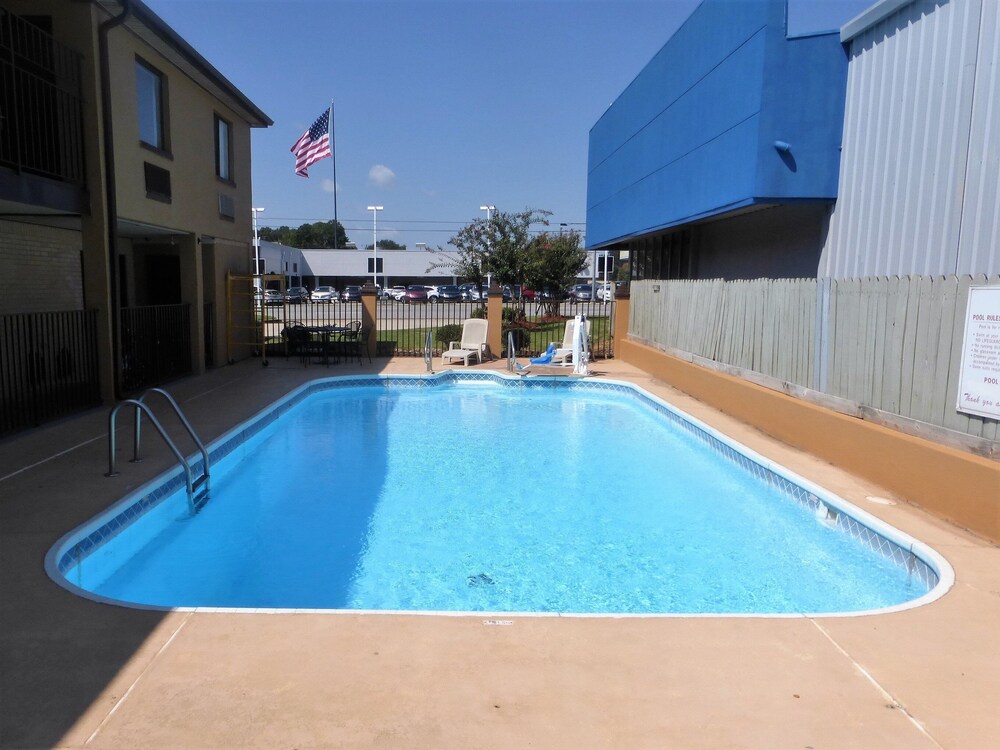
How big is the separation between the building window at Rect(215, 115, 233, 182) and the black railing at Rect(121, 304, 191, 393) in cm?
348

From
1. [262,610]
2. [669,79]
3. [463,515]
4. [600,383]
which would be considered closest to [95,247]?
[463,515]

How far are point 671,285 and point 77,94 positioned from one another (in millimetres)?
10908

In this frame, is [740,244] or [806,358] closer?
[806,358]

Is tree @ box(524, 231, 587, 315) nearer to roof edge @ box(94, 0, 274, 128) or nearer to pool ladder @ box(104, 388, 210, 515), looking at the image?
roof edge @ box(94, 0, 274, 128)

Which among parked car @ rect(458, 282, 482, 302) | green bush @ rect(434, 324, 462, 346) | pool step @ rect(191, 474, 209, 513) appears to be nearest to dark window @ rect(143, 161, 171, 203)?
pool step @ rect(191, 474, 209, 513)

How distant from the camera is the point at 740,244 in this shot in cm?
1490

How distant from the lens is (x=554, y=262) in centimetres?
2903

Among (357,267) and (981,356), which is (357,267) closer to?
(357,267)

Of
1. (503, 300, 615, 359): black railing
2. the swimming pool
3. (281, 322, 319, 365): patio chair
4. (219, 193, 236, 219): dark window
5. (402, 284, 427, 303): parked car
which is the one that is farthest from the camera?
(402, 284, 427, 303): parked car

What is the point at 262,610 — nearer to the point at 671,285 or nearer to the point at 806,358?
the point at 806,358

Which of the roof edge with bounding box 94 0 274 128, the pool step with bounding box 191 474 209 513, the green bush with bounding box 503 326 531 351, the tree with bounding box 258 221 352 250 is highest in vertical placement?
the tree with bounding box 258 221 352 250

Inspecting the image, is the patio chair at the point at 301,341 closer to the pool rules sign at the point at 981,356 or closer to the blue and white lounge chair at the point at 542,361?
the blue and white lounge chair at the point at 542,361

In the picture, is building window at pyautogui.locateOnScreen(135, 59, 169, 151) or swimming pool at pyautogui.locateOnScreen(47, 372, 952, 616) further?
building window at pyautogui.locateOnScreen(135, 59, 169, 151)

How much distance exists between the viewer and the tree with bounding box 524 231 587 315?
2556cm
